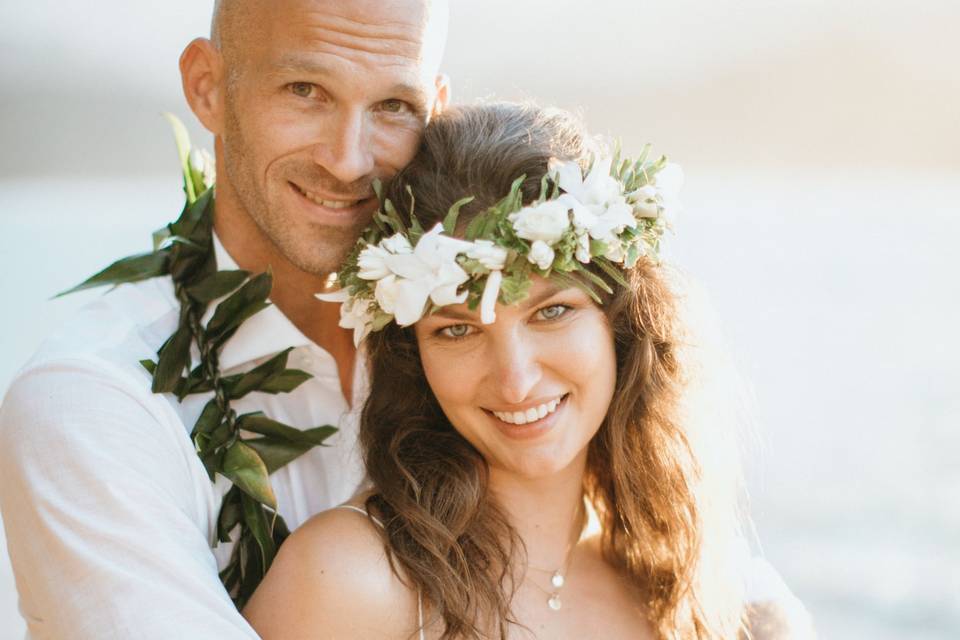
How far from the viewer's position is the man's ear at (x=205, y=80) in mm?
3344

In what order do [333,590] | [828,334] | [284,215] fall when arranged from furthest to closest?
[828,334], [284,215], [333,590]

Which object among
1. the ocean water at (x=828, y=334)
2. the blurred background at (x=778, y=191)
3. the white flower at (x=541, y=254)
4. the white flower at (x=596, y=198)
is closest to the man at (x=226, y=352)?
the white flower at (x=596, y=198)

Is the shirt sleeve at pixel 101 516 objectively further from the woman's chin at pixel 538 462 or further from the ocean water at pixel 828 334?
the ocean water at pixel 828 334

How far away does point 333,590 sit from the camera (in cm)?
247

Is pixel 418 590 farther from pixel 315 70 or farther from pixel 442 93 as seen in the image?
pixel 442 93

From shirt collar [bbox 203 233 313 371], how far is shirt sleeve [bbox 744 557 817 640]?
1225mm

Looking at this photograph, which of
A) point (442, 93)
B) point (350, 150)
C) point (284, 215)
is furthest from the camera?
point (442, 93)

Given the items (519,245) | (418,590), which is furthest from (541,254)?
(418,590)

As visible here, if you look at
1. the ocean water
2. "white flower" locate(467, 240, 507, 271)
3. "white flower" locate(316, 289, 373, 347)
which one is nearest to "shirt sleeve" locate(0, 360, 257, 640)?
"white flower" locate(316, 289, 373, 347)

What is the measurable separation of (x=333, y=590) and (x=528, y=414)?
53 centimetres

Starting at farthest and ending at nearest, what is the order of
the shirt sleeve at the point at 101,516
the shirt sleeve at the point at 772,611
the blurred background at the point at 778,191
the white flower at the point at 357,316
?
the blurred background at the point at 778,191 → the shirt sleeve at the point at 772,611 → the white flower at the point at 357,316 → the shirt sleeve at the point at 101,516

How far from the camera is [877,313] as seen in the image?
11.0m

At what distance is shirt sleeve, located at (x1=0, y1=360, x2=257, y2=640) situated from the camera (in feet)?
8.00

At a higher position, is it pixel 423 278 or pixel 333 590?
pixel 423 278
